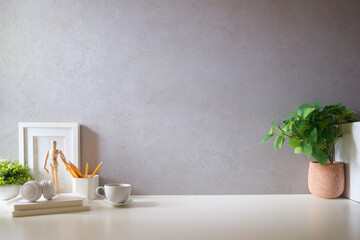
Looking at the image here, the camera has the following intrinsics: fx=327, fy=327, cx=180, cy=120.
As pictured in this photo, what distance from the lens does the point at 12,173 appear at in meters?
1.19

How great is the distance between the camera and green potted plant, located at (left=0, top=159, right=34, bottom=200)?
1.18 meters

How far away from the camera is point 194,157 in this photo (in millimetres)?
1317

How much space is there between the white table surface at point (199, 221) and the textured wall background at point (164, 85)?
0.16 meters

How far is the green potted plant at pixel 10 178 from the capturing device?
118 centimetres

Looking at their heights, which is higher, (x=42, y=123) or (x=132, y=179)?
(x=42, y=123)

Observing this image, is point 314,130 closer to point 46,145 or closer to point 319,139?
point 319,139

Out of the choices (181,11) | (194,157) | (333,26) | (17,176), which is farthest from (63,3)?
(333,26)

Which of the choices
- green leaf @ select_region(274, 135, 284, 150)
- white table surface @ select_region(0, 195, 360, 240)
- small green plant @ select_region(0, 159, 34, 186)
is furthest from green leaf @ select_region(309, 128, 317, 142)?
small green plant @ select_region(0, 159, 34, 186)

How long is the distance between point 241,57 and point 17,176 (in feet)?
3.19

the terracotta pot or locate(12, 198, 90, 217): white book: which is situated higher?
the terracotta pot

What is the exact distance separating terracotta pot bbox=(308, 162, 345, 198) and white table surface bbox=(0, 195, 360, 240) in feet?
0.12

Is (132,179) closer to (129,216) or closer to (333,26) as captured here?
(129,216)

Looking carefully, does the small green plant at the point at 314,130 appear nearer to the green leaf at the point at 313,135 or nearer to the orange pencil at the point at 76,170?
the green leaf at the point at 313,135

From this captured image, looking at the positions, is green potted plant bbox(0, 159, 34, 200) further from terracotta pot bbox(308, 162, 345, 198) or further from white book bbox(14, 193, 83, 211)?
terracotta pot bbox(308, 162, 345, 198)
